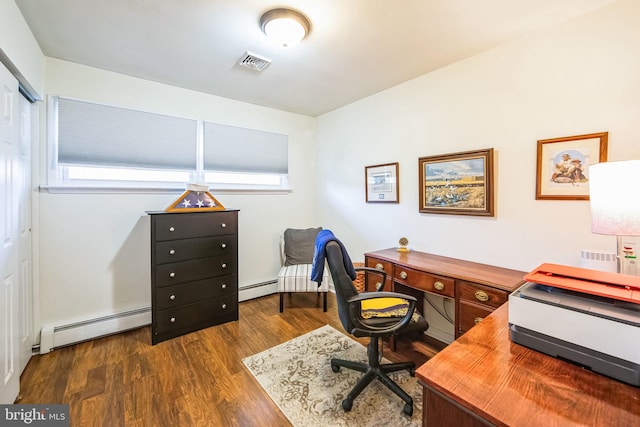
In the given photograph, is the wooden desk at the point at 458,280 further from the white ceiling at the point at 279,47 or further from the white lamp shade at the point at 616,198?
the white ceiling at the point at 279,47

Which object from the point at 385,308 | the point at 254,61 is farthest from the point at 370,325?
the point at 254,61

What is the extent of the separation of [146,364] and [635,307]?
287cm

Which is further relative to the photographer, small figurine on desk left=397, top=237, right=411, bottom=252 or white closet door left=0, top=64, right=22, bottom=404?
small figurine on desk left=397, top=237, right=411, bottom=252

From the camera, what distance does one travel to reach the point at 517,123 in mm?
2012

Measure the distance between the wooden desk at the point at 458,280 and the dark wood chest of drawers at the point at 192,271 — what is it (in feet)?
4.91

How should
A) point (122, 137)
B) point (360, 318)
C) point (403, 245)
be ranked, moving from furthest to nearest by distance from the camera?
point (403, 245) < point (122, 137) < point (360, 318)

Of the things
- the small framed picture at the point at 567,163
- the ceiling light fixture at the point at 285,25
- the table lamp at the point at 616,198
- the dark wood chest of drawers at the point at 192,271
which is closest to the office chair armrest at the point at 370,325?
the table lamp at the point at 616,198

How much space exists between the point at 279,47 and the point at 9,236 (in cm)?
221

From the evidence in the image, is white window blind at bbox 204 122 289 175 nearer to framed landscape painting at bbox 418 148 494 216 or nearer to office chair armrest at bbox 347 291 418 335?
framed landscape painting at bbox 418 148 494 216

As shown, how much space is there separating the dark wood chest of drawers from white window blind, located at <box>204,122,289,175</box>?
0.77 metres

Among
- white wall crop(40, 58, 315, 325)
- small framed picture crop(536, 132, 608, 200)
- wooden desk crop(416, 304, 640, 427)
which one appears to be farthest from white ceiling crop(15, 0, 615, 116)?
wooden desk crop(416, 304, 640, 427)

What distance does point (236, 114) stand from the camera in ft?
10.8

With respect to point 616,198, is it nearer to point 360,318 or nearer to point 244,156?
point 360,318

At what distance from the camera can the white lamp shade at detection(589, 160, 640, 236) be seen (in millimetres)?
1058
